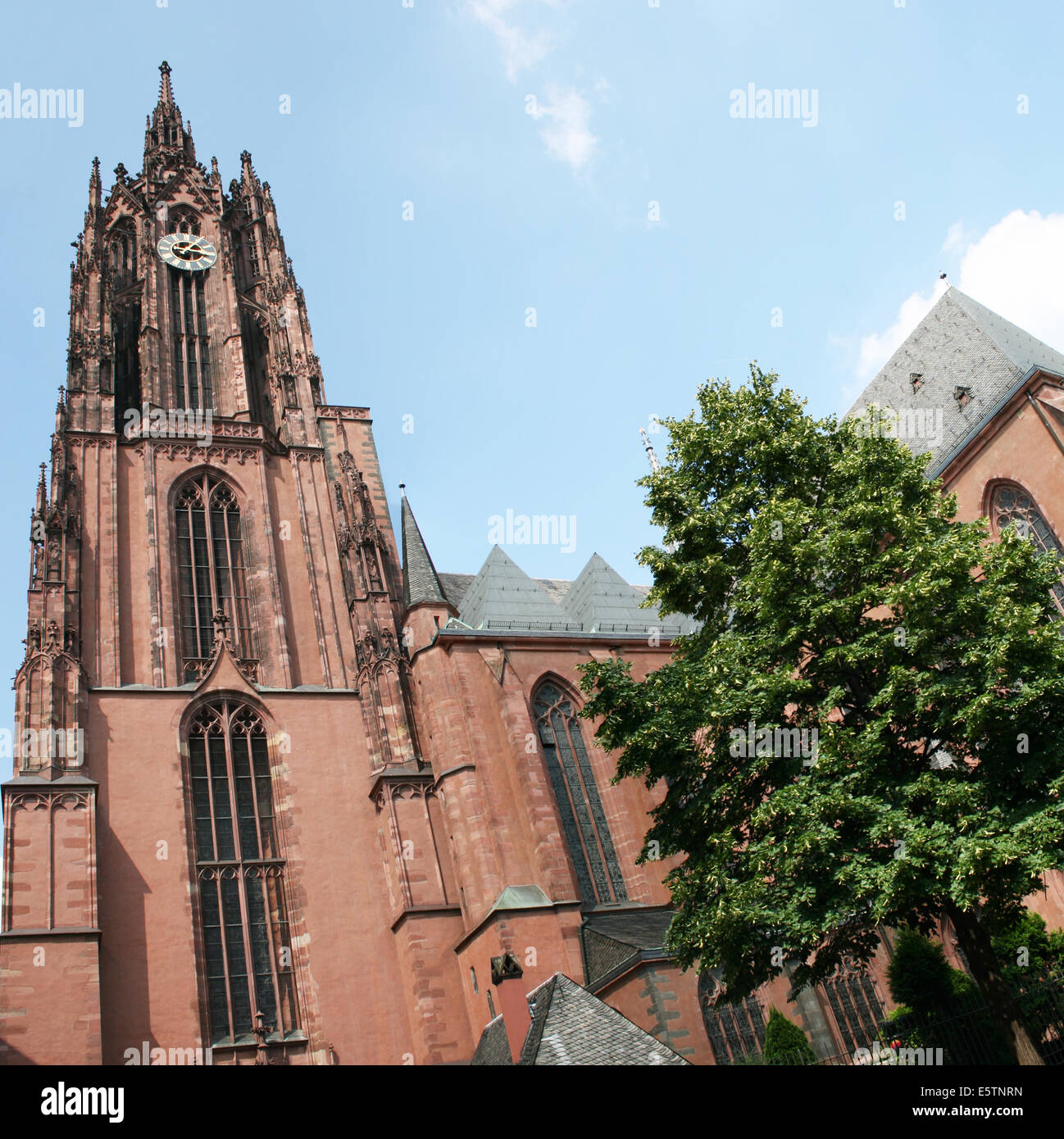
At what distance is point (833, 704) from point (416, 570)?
1503cm

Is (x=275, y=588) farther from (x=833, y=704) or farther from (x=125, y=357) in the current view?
(x=833, y=704)

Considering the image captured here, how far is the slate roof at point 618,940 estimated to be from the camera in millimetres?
18703

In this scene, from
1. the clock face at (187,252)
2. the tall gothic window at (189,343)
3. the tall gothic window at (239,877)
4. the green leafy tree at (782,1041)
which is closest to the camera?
the green leafy tree at (782,1041)

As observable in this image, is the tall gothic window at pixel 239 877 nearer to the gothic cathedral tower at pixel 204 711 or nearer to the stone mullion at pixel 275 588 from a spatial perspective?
the gothic cathedral tower at pixel 204 711

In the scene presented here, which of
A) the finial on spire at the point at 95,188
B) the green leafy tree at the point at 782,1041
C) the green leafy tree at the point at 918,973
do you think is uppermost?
the finial on spire at the point at 95,188

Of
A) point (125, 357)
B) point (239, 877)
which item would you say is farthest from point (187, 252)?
point (239, 877)

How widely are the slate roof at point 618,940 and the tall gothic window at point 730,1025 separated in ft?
3.93

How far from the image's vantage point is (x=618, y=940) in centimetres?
1944

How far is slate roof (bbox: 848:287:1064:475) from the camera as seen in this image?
22.2 meters

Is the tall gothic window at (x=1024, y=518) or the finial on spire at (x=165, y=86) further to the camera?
the finial on spire at (x=165, y=86)

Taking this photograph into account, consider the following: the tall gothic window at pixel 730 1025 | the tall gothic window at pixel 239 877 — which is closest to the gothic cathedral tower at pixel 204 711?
the tall gothic window at pixel 239 877

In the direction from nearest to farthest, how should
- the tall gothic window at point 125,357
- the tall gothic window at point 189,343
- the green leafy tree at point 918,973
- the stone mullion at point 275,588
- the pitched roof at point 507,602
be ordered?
the green leafy tree at point 918,973
the stone mullion at point 275,588
the pitched roof at point 507,602
the tall gothic window at point 125,357
the tall gothic window at point 189,343
